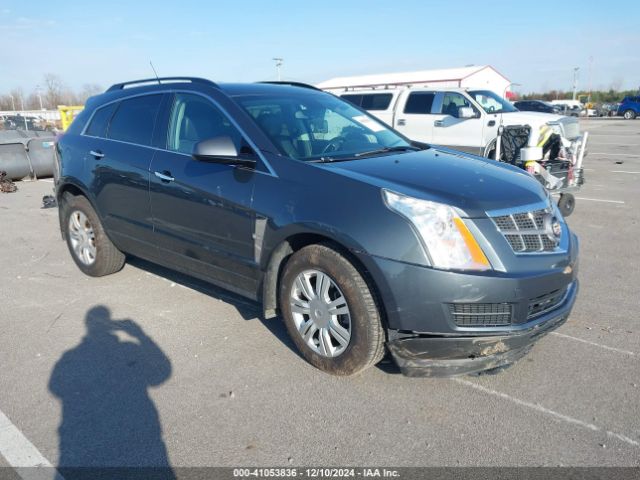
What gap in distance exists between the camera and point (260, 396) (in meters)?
3.16

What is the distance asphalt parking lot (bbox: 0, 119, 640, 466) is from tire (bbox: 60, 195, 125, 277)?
49 centimetres

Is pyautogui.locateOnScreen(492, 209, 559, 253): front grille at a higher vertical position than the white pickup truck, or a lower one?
lower

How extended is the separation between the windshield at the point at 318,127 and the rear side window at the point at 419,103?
307 inches

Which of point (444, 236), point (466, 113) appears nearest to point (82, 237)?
point (444, 236)

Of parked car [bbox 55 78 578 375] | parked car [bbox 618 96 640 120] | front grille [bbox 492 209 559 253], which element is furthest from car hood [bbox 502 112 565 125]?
parked car [bbox 618 96 640 120]

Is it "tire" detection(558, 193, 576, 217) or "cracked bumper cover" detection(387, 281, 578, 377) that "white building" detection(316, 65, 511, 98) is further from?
"cracked bumper cover" detection(387, 281, 578, 377)

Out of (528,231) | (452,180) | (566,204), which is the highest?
(452,180)

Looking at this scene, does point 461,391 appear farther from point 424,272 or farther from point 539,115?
point 539,115

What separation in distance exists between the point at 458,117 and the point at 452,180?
8719 millimetres

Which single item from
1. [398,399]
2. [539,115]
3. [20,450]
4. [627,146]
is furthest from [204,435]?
[627,146]

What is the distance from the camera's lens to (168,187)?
4086mm

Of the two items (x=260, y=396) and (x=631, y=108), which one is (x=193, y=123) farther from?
(x=631, y=108)

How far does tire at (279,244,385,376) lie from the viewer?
3.03m

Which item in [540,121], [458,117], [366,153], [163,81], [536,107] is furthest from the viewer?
[536,107]
